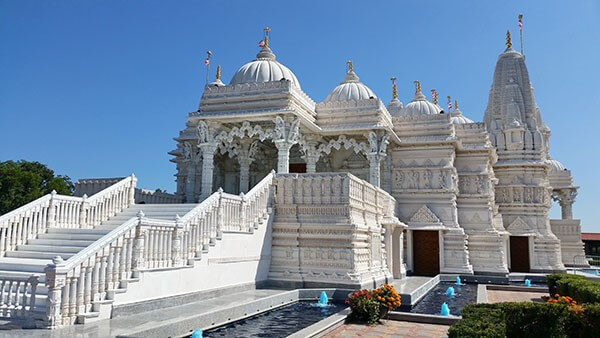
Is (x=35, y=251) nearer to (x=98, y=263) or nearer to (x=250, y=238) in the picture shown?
(x=98, y=263)

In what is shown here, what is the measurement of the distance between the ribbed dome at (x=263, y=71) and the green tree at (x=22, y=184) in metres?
21.9

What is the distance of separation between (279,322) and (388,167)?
15.7 metres

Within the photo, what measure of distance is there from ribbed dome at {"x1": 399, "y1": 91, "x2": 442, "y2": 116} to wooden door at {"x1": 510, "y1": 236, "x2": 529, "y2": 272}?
31.4 feet

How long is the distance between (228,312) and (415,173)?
16.7 metres

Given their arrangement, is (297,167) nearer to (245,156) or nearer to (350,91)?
(245,156)

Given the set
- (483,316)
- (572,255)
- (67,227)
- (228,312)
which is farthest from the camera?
(572,255)

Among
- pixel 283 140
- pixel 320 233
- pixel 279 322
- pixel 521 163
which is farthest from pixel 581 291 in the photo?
pixel 521 163

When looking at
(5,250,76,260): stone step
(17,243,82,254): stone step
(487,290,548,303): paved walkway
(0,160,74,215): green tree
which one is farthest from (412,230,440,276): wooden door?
(0,160,74,215): green tree

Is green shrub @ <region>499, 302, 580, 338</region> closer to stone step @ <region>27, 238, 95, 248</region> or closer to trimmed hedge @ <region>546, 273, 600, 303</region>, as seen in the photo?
trimmed hedge @ <region>546, 273, 600, 303</region>

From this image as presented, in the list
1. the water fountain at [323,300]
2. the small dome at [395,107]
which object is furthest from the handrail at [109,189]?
the small dome at [395,107]

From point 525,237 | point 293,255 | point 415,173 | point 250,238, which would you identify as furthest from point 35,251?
point 525,237

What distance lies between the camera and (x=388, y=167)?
82.3ft

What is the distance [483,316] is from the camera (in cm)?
776

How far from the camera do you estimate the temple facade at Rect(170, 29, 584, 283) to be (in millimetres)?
16188
